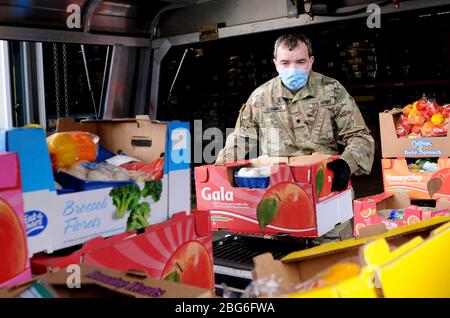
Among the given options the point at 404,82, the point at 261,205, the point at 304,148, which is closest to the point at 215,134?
the point at 404,82

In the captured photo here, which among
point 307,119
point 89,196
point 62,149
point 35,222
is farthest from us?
point 307,119

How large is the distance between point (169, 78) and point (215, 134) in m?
3.39

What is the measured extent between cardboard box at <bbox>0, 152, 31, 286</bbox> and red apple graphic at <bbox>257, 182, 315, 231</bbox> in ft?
3.54

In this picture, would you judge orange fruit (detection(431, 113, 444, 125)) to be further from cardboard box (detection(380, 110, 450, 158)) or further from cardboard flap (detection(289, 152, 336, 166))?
cardboard flap (detection(289, 152, 336, 166))

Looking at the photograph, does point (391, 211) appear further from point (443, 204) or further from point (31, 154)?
point (31, 154)

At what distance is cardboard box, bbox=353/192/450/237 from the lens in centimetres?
274

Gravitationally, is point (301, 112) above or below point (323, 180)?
above

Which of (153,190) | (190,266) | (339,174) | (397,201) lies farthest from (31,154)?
(397,201)

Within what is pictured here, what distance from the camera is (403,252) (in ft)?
2.72

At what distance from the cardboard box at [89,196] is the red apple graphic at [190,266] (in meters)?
0.12

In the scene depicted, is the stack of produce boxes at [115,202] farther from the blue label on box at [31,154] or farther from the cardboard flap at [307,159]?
the cardboard flap at [307,159]

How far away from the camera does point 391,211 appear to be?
291 centimetres

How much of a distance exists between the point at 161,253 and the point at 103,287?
1.67 ft

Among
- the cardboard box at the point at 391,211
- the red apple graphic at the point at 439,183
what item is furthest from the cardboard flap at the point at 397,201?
the red apple graphic at the point at 439,183
